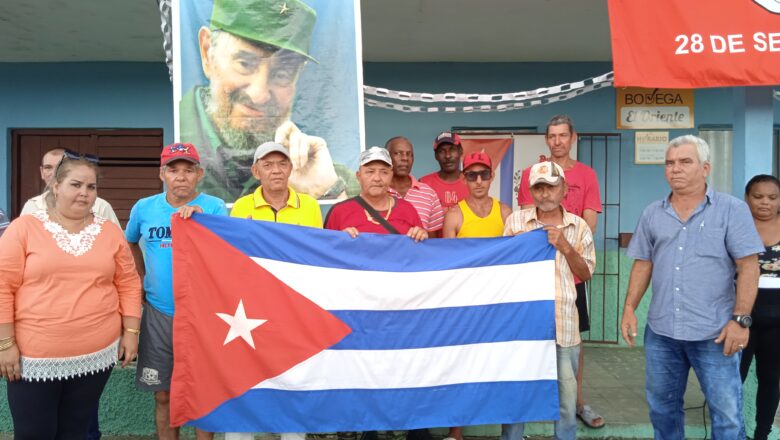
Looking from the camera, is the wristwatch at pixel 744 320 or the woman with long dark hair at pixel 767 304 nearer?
the wristwatch at pixel 744 320

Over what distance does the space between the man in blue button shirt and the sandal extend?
111 cm

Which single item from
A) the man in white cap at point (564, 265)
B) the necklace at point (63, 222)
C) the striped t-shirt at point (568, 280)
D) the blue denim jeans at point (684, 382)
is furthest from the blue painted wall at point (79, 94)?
the blue denim jeans at point (684, 382)

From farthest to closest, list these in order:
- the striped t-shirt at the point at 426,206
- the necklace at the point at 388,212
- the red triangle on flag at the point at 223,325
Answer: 1. the striped t-shirt at the point at 426,206
2. the necklace at the point at 388,212
3. the red triangle on flag at the point at 223,325

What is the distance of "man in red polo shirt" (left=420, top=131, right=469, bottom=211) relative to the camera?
14.4ft

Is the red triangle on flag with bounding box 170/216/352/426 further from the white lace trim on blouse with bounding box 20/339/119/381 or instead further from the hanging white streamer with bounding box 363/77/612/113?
the hanging white streamer with bounding box 363/77/612/113

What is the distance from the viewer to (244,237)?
326 cm

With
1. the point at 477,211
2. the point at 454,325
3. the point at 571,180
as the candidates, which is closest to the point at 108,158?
the point at 477,211

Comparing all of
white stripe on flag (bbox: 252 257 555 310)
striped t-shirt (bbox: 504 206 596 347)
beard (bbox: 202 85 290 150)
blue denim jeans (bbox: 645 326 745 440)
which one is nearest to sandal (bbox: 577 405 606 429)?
blue denim jeans (bbox: 645 326 745 440)

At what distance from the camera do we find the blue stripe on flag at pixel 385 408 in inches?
126

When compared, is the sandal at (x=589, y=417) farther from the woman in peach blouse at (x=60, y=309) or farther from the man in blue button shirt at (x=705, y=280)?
the woman in peach blouse at (x=60, y=309)

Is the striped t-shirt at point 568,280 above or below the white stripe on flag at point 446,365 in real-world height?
above

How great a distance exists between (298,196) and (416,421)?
59.3 inches

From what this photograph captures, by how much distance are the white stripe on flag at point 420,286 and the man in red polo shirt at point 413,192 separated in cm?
59

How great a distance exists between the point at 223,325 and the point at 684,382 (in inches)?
104
